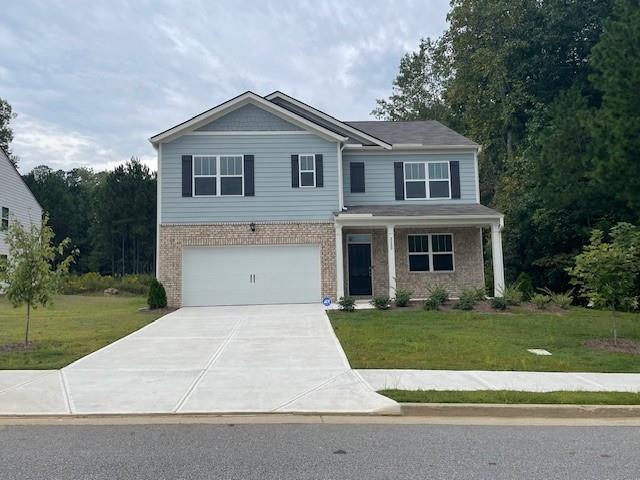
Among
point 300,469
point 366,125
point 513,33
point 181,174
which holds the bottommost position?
point 300,469

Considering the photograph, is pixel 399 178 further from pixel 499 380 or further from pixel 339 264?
pixel 499 380

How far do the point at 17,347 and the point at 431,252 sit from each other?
42.4 ft

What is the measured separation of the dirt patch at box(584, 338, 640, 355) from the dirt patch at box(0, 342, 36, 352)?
10.7 m

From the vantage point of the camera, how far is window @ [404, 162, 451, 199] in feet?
61.6

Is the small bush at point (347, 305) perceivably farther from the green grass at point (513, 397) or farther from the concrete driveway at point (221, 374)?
the green grass at point (513, 397)

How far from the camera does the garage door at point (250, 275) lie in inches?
672

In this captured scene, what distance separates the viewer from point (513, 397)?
6.31m

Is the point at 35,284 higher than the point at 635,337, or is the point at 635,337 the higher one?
the point at 35,284

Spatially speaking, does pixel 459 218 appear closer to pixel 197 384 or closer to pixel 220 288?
pixel 220 288

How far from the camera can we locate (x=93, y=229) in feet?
148

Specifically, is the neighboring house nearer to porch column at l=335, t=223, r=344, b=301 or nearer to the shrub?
porch column at l=335, t=223, r=344, b=301

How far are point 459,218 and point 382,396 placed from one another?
1115cm

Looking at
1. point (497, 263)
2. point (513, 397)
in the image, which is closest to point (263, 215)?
point (497, 263)

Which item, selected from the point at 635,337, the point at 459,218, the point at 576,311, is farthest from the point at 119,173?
the point at 635,337
